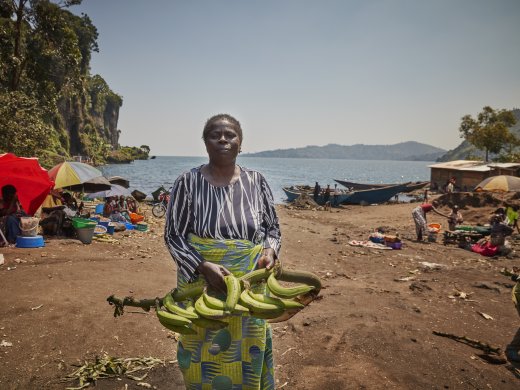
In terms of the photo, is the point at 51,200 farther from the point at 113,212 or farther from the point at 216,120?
the point at 216,120

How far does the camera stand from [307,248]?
12.3 meters

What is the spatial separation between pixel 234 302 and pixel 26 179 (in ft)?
30.5

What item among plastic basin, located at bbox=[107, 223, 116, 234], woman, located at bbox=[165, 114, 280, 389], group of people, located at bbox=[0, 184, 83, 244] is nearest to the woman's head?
woman, located at bbox=[165, 114, 280, 389]

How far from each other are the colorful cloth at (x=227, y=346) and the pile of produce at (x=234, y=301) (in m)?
0.13

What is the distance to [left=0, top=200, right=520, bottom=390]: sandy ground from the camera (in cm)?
389

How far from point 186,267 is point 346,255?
387 inches

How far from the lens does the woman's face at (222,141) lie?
227cm

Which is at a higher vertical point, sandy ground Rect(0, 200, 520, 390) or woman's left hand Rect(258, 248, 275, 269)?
woman's left hand Rect(258, 248, 275, 269)

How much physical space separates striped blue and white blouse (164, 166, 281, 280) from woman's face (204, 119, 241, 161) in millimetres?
172

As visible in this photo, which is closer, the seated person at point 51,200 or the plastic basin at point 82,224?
the plastic basin at point 82,224

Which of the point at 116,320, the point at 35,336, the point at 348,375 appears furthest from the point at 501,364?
the point at 35,336

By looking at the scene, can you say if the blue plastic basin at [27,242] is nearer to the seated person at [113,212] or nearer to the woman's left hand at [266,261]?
the seated person at [113,212]

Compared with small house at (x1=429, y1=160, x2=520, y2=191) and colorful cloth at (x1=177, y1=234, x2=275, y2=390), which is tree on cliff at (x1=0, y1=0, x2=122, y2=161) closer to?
colorful cloth at (x1=177, y1=234, x2=275, y2=390)

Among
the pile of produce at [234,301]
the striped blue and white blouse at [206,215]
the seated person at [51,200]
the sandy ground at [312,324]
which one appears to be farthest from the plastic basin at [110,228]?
the striped blue and white blouse at [206,215]
